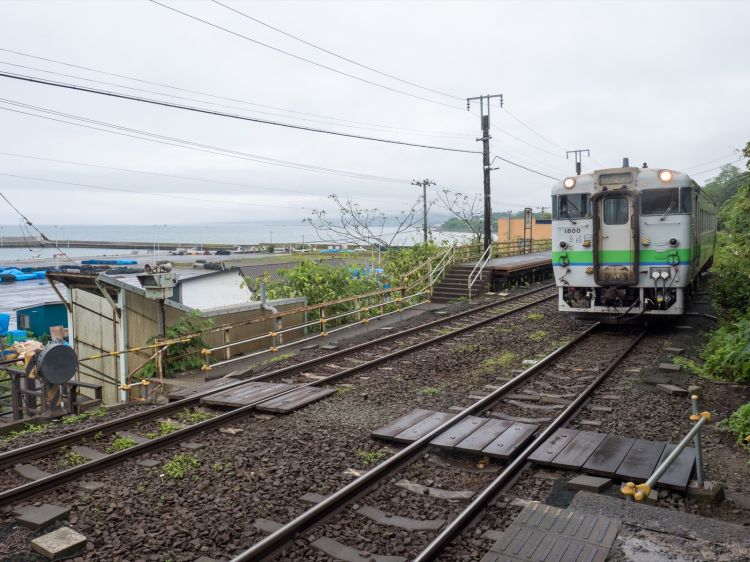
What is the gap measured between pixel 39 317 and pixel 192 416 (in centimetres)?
1880

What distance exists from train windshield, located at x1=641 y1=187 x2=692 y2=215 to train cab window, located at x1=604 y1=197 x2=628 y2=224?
0.34 metres

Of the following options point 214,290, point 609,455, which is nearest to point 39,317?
point 214,290

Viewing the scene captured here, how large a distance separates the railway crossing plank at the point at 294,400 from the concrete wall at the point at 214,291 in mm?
13277

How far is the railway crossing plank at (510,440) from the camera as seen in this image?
19.3ft

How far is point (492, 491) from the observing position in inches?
200

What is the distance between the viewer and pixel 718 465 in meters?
5.77

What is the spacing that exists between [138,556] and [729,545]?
13.3ft

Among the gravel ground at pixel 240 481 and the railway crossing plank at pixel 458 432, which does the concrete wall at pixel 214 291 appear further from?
the railway crossing plank at pixel 458 432

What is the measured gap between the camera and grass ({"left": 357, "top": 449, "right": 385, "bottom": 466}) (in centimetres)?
592

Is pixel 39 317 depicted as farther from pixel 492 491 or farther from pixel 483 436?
pixel 492 491

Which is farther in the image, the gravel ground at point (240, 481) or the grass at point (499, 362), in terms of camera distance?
the grass at point (499, 362)

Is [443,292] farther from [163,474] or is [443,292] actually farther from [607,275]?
[163,474]

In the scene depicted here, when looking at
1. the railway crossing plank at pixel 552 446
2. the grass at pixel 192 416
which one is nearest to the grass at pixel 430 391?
the railway crossing plank at pixel 552 446

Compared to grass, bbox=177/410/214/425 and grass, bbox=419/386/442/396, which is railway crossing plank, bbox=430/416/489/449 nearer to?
grass, bbox=419/386/442/396
